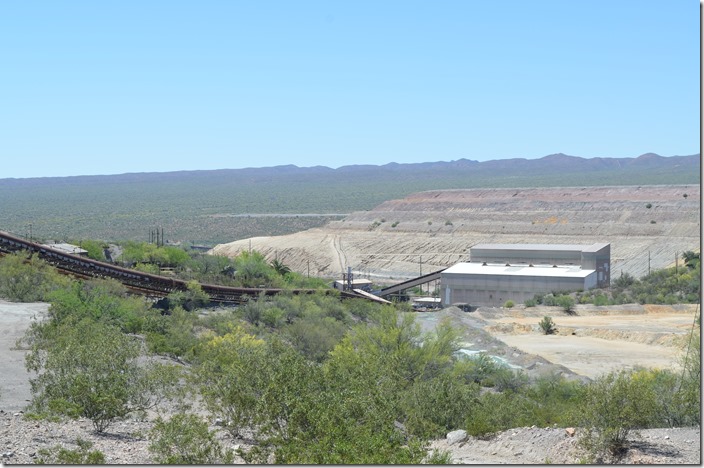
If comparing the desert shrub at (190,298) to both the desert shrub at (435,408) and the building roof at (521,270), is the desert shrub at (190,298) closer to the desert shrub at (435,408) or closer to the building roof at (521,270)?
the desert shrub at (435,408)

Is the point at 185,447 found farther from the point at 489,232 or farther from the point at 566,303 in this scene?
the point at 489,232

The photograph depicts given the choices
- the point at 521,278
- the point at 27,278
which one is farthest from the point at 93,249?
the point at 521,278

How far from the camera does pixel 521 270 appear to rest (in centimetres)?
7462

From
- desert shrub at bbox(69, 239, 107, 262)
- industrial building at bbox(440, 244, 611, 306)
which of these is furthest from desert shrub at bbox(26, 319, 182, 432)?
industrial building at bbox(440, 244, 611, 306)

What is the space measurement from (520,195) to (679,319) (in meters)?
103

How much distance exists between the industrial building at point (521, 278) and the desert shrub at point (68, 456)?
55.9 m

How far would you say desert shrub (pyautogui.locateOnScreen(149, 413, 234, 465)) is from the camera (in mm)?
15969

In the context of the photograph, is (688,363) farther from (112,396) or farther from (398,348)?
(112,396)

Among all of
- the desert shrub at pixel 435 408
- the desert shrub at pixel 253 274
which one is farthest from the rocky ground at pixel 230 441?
the desert shrub at pixel 253 274

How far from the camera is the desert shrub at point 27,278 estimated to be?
137ft

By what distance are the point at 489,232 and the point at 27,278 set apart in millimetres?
81684

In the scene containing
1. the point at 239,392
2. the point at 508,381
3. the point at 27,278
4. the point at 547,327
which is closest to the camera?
the point at 239,392

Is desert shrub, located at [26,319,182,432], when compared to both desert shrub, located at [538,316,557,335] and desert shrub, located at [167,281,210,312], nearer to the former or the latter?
desert shrub, located at [167,281,210,312]

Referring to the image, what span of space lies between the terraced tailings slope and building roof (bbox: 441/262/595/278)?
14.2 metres
